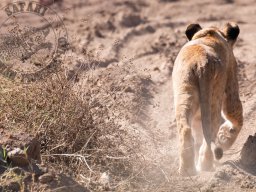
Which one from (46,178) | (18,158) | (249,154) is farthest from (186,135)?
(18,158)

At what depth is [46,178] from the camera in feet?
20.8

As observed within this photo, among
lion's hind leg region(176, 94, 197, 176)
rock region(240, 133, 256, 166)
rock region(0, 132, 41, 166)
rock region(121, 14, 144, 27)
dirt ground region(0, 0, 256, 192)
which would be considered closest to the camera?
rock region(0, 132, 41, 166)

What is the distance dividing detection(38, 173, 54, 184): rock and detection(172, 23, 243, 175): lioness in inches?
64.6

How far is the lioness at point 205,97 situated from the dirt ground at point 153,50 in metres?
0.29

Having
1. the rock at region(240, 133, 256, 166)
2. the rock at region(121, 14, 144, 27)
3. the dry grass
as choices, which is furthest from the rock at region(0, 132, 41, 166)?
the rock at region(121, 14, 144, 27)

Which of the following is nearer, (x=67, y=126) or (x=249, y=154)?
(x=67, y=126)

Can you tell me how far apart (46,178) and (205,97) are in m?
2.01

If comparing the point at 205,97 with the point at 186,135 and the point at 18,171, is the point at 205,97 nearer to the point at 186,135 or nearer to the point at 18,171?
the point at 186,135

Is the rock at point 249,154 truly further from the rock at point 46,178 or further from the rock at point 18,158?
the rock at point 18,158

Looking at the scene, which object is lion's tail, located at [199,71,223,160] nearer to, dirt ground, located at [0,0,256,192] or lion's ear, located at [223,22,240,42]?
dirt ground, located at [0,0,256,192]

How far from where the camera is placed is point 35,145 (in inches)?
264

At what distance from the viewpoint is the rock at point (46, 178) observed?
6.32 m

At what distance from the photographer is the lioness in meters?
7.50

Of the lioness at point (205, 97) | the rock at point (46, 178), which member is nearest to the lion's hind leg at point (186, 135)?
the lioness at point (205, 97)
